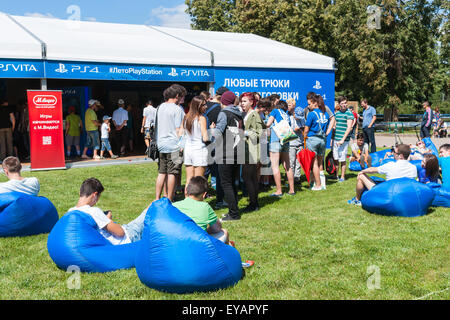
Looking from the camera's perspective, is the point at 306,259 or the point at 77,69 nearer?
the point at 306,259

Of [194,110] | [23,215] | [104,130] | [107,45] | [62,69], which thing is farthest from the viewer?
[104,130]

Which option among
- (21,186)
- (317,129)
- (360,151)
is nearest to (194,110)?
(21,186)

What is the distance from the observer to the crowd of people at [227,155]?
171 inches

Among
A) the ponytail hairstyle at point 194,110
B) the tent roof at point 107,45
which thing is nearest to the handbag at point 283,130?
the ponytail hairstyle at point 194,110

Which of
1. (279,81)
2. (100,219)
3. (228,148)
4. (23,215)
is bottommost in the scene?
(23,215)

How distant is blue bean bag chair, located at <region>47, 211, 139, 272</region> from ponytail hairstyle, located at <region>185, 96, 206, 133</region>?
2.41 m

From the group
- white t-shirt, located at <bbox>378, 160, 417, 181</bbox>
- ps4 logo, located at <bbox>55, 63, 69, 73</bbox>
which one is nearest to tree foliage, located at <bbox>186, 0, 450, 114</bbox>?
ps4 logo, located at <bbox>55, 63, 69, 73</bbox>

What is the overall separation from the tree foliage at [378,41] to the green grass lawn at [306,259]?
23483 millimetres

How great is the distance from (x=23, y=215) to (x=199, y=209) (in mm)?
2378

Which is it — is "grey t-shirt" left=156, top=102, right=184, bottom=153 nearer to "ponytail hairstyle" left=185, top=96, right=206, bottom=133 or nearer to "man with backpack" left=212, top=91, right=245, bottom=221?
"ponytail hairstyle" left=185, top=96, right=206, bottom=133

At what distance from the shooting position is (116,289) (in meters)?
3.88

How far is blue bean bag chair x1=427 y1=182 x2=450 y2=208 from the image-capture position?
655 centimetres

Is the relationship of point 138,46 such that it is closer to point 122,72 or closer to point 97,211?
point 122,72

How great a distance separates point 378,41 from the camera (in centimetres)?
2869
